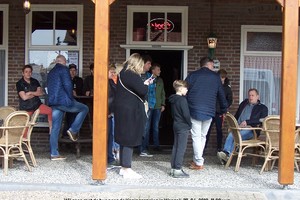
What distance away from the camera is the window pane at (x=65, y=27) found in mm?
9891

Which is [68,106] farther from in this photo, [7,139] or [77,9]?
[77,9]

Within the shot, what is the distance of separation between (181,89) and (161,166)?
155 cm

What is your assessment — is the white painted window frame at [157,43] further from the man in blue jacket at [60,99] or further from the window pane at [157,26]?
the man in blue jacket at [60,99]

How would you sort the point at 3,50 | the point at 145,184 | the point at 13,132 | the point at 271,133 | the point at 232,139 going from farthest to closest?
the point at 3,50, the point at 232,139, the point at 271,133, the point at 13,132, the point at 145,184

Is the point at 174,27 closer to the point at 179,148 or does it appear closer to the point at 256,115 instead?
the point at 256,115

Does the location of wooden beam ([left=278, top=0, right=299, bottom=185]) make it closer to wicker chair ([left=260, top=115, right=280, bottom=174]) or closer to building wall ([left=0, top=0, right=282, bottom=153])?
wicker chair ([left=260, top=115, right=280, bottom=174])

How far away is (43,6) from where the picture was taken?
388 inches

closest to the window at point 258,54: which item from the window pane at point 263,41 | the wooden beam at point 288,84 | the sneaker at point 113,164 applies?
the window pane at point 263,41

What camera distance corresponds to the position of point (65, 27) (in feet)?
32.5

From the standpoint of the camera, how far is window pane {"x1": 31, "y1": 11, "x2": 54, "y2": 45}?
9891 millimetres

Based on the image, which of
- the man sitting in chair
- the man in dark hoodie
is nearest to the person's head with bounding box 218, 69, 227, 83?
the man sitting in chair

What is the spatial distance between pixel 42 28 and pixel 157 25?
2330mm

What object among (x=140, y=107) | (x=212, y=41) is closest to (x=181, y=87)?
(x=140, y=107)

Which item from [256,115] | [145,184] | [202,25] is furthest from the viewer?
[202,25]
